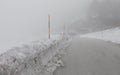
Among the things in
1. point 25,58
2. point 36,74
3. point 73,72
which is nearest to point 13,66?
point 25,58

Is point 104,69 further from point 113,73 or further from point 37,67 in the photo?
point 37,67

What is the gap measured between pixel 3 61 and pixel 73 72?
395 cm

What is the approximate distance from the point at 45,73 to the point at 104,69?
3404 millimetres

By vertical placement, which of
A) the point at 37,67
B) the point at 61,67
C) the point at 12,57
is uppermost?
the point at 12,57

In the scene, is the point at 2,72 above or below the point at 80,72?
above

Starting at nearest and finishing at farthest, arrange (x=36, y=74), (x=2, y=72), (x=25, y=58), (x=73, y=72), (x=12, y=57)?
(x=2, y=72), (x=12, y=57), (x=25, y=58), (x=36, y=74), (x=73, y=72)

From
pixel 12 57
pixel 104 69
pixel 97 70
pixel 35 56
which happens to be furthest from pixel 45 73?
pixel 104 69

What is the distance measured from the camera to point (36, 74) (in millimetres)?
6508

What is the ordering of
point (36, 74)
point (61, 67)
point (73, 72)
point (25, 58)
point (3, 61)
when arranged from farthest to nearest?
1. point (61, 67)
2. point (73, 72)
3. point (36, 74)
4. point (25, 58)
5. point (3, 61)

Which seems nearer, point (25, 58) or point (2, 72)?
point (2, 72)

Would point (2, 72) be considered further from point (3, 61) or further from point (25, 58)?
point (25, 58)

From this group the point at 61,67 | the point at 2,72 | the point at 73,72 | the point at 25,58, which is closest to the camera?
the point at 2,72

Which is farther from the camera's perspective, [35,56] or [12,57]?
[35,56]

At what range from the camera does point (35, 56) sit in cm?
710
